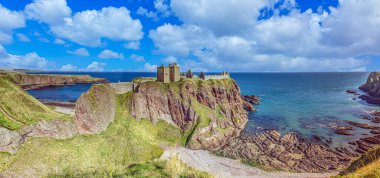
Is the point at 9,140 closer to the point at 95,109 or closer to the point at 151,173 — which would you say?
the point at 95,109

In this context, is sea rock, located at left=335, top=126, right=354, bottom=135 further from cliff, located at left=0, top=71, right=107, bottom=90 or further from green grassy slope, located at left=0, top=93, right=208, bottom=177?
cliff, located at left=0, top=71, right=107, bottom=90

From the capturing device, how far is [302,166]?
49.0 m

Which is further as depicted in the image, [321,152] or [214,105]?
[214,105]

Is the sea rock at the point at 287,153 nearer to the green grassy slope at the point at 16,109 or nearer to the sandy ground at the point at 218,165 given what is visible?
the sandy ground at the point at 218,165

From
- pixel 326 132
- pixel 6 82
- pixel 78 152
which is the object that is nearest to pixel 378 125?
pixel 326 132

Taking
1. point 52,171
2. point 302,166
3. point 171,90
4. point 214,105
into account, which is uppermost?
point 171,90

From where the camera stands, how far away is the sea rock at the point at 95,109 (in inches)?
1836

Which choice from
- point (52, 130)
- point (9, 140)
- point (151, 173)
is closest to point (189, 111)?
point (151, 173)

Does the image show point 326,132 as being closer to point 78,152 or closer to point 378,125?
point 378,125

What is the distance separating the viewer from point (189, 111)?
202 feet

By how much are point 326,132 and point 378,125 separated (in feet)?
75.7

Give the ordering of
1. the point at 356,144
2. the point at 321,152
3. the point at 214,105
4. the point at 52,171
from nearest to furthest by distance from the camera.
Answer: the point at 52,171 < the point at 321,152 < the point at 356,144 < the point at 214,105

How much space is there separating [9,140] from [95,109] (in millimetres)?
17043

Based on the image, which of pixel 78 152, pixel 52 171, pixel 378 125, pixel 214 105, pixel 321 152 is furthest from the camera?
pixel 378 125
